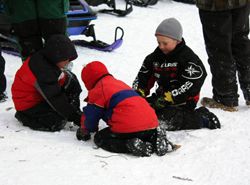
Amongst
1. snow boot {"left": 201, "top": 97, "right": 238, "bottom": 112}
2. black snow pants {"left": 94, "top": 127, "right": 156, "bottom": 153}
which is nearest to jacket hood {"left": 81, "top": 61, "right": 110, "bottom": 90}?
black snow pants {"left": 94, "top": 127, "right": 156, "bottom": 153}

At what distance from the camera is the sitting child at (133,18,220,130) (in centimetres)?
356

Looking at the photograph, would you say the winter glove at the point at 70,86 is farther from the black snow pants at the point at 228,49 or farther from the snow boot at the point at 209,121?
the black snow pants at the point at 228,49

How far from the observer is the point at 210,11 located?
393 centimetres

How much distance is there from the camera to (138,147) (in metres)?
2.89

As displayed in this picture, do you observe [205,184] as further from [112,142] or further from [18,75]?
[18,75]

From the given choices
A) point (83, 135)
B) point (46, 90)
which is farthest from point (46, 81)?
point (83, 135)

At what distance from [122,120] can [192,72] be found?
0.96m

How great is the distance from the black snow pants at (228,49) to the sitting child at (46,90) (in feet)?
4.42

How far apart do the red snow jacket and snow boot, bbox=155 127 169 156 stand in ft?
0.20

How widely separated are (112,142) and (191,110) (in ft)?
3.18

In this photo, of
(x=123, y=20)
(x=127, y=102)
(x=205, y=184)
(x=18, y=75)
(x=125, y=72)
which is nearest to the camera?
(x=205, y=184)

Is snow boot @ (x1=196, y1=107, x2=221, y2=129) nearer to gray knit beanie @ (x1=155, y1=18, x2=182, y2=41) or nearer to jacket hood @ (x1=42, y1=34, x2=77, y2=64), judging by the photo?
gray knit beanie @ (x1=155, y1=18, x2=182, y2=41)

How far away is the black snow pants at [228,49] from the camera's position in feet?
12.9

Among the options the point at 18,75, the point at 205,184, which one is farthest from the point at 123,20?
the point at 205,184
